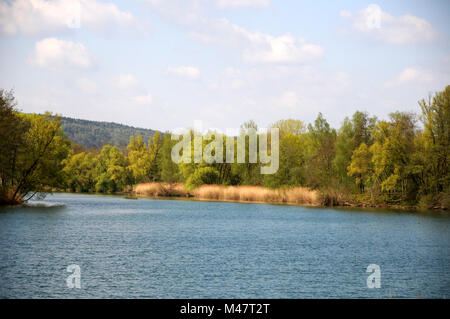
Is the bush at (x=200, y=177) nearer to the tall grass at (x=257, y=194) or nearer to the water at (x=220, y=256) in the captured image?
the tall grass at (x=257, y=194)

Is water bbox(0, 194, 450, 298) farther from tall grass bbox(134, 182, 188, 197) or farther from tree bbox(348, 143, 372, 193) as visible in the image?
tall grass bbox(134, 182, 188, 197)

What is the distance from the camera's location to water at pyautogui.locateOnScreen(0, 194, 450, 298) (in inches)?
678

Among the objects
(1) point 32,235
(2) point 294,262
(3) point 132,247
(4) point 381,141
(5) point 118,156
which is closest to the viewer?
(2) point 294,262

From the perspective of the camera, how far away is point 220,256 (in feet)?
77.1

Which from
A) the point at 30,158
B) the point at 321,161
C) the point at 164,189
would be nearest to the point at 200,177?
the point at 164,189

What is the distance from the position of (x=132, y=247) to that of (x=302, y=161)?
4566 centimetres

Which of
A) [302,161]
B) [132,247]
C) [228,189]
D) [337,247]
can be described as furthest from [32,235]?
[302,161]

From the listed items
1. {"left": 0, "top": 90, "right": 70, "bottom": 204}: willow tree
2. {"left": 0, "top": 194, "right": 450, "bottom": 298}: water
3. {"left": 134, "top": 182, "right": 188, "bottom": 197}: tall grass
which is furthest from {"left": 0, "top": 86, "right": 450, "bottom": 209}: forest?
{"left": 0, "top": 194, "right": 450, "bottom": 298}: water

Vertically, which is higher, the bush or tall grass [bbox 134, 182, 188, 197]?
the bush

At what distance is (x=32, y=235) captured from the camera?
2806cm

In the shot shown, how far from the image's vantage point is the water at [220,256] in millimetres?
17219

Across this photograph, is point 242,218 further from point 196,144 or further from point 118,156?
point 118,156

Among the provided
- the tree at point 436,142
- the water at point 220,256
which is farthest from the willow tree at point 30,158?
the tree at point 436,142

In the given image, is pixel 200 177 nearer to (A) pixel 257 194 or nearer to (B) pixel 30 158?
(A) pixel 257 194
